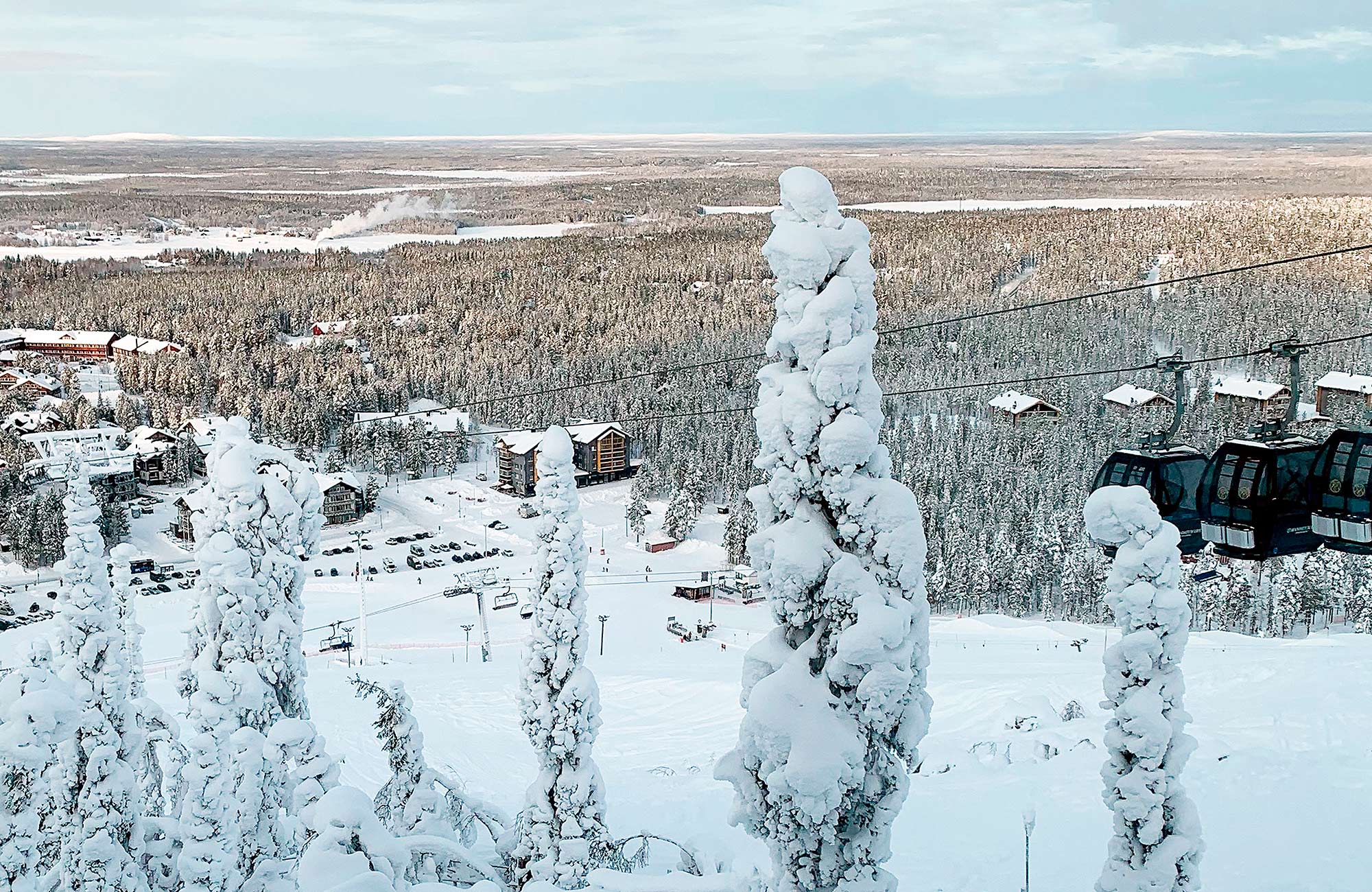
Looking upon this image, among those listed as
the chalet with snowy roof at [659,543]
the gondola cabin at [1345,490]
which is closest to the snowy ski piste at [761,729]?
the gondola cabin at [1345,490]

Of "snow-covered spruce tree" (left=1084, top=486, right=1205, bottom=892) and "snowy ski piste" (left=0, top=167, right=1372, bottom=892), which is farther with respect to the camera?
"snow-covered spruce tree" (left=1084, top=486, right=1205, bottom=892)

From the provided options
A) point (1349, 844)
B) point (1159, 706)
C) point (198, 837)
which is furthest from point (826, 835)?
point (1349, 844)

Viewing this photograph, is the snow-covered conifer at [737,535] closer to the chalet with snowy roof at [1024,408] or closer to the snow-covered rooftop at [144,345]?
the chalet with snowy roof at [1024,408]

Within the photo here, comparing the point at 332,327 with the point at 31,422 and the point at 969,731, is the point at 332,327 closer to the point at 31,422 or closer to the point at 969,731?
the point at 31,422

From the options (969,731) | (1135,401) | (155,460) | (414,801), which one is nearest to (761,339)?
(1135,401)

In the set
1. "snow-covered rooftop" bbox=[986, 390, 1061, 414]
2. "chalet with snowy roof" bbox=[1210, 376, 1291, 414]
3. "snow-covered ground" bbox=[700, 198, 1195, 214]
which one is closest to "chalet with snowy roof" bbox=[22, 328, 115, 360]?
"snow-covered rooftop" bbox=[986, 390, 1061, 414]

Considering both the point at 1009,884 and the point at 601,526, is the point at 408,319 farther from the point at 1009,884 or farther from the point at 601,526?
the point at 1009,884

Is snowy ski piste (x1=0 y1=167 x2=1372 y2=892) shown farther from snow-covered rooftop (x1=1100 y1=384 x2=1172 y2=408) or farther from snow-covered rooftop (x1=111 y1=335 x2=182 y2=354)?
snow-covered rooftop (x1=111 y1=335 x2=182 y2=354)
